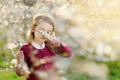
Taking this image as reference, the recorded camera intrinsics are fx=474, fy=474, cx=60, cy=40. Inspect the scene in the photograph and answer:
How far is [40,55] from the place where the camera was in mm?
2932

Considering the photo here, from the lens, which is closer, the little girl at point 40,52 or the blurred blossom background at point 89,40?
the blurred blossom background at point 89,40

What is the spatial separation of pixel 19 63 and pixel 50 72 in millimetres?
268

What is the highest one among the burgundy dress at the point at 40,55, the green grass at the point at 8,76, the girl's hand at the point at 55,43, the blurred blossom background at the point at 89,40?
the blurred blossom background at the point at 89,40

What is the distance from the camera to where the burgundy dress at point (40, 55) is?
283 cm

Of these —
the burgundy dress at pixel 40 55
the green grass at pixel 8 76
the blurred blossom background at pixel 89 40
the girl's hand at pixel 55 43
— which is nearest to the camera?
the blurred blossom background at pixel 89 40

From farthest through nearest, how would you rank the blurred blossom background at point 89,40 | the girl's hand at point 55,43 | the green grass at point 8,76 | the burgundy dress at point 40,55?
1. the green grass at point 8,76
2. the burgundy dress at point 40,55
3. the girl's hand at point 55,43
4. the blurred blossom background at point 89,40

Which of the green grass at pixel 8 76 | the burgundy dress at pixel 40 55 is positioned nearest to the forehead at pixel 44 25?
the burgundy dress at pixel 40 55

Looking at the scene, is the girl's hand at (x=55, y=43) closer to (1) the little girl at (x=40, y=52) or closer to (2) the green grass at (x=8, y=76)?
(1) the little girl at (x=40, y=52)

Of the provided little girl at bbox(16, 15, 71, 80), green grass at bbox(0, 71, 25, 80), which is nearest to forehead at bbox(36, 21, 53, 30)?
little girl at bbox(16, 15, 71, 80)

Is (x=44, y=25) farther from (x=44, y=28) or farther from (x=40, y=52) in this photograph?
(x=40, y=52)

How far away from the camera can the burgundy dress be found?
2.83 m

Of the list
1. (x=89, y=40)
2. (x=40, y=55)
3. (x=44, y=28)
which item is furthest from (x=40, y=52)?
(x=89, y=40)

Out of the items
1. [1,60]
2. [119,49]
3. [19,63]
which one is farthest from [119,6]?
[1,60]

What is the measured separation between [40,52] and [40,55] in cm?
2
